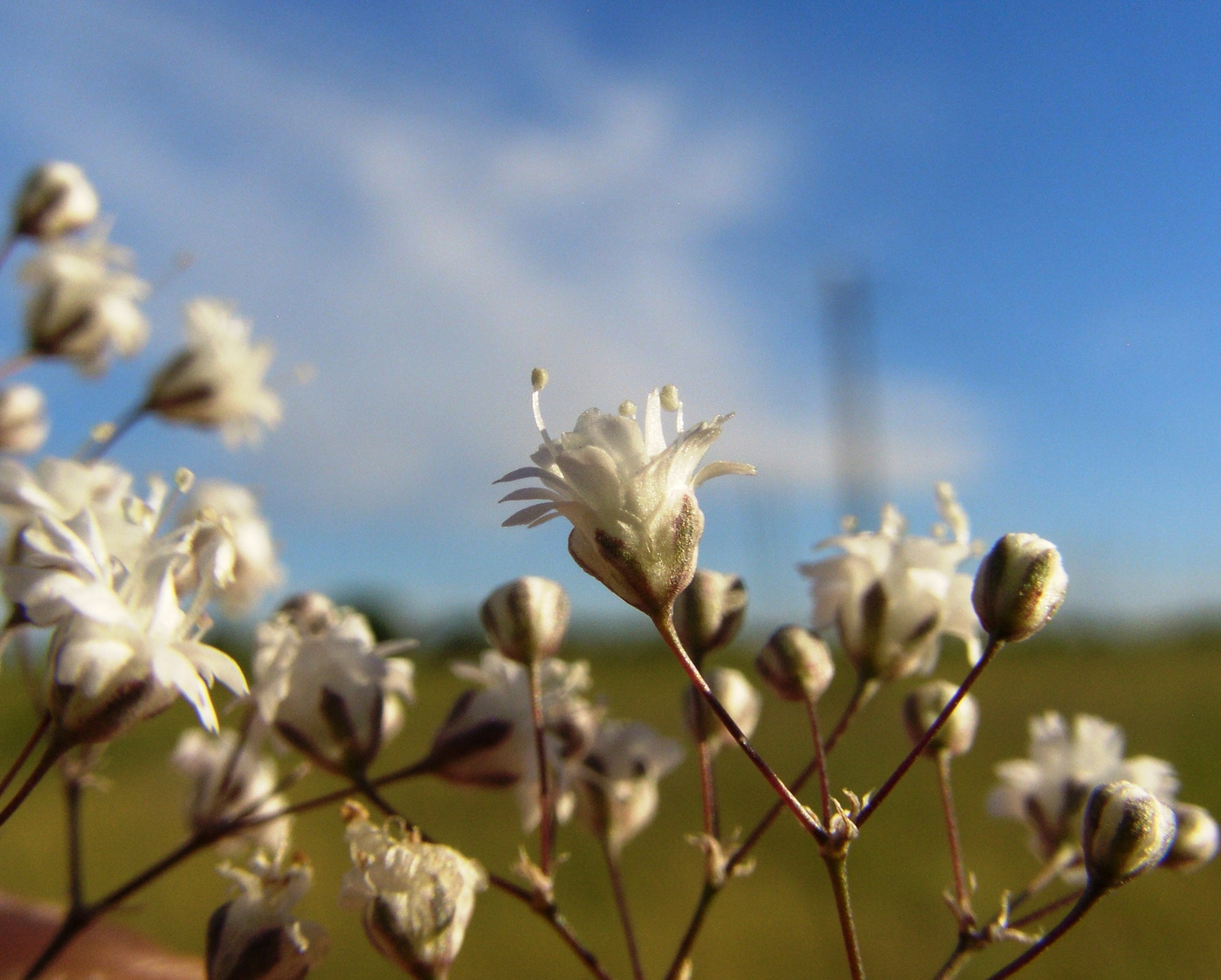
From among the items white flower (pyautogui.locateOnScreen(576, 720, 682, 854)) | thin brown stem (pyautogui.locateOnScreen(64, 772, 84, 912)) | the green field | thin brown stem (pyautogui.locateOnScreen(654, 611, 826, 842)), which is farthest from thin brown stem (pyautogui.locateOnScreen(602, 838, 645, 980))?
the green field

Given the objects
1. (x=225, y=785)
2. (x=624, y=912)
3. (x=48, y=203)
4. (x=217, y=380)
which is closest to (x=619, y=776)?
(x=624, y=912)

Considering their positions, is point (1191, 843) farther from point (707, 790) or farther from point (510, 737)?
point (510, 737)

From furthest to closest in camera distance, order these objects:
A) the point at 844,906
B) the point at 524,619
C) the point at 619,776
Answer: the point at 619,776 < the point at 524,619 < the point at 844,906

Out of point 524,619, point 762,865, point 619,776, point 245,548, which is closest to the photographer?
point 524,619

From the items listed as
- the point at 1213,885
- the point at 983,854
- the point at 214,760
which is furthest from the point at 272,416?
the point at 1213,885

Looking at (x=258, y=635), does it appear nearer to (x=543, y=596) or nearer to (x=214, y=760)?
(x=543, y=596)

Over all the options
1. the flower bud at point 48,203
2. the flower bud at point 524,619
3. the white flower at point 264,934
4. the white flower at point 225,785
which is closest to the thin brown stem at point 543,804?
the flower bud at point 524,619

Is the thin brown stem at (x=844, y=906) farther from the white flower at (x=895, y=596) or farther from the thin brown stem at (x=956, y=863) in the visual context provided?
the white flower at (x=895, y=596)

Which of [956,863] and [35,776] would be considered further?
[956,863]
